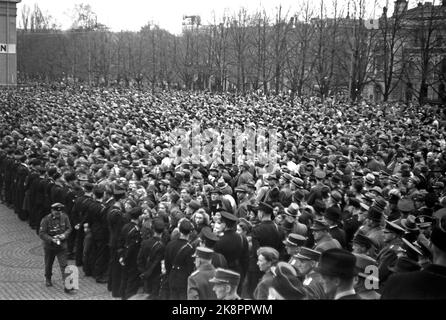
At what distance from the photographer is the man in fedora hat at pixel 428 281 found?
160 inches

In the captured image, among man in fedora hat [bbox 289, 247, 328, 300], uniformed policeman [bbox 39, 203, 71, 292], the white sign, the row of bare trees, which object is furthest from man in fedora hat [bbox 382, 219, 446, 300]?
the white sign

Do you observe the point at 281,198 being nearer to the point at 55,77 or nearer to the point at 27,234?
the point at 27,234

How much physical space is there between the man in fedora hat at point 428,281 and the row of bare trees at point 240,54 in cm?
2642

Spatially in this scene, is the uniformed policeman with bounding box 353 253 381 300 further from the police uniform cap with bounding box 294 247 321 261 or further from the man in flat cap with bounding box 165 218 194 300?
the man in flat cap with bounding box 165 218 194 300

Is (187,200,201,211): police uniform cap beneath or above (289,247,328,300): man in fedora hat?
beneath

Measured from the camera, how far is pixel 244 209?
10445mm

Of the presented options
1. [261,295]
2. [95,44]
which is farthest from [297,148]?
[95,44]

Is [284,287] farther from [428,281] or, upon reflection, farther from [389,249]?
[389,249]

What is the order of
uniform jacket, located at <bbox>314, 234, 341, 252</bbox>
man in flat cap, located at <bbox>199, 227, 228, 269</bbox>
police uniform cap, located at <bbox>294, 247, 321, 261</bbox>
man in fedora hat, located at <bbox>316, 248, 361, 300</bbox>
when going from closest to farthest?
1. man in fedora hat, located at <bbox>316, 248, 361, 300</bbox>
2. police uniform cap, located at <bbox>294, 247, 321, 261</bbox>
3. man in flat cap, located at <bbox>199, 227, 228, 269</bbox>
4. uniform jacket, located at <bbox>314, 234, 341, 252</bbox>

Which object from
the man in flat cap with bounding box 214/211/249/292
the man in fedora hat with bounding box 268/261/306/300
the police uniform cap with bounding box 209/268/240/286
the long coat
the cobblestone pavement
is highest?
the long coat

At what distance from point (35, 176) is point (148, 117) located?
9781 millimetres

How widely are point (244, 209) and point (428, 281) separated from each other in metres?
6.47

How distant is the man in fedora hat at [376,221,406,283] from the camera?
679cm

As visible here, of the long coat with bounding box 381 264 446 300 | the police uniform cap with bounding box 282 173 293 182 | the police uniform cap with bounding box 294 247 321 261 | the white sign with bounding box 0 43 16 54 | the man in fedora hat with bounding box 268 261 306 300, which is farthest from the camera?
the white sign with bounding box 0 43 16 54
